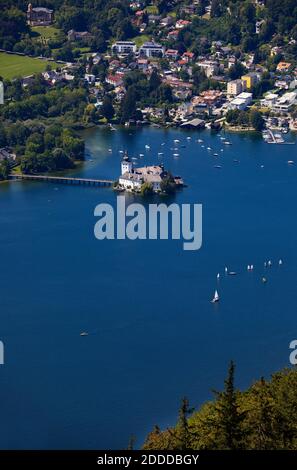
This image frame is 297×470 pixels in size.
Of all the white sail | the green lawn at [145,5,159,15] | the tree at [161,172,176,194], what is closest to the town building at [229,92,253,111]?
the green lawn at [145,5,159,15]

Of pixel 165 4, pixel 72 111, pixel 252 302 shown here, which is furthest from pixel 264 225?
pixel 165 4

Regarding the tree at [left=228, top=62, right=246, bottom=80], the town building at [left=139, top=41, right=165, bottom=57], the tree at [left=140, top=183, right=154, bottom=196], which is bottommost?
the tree at [left=140, top=183, right=154, bottom=196]

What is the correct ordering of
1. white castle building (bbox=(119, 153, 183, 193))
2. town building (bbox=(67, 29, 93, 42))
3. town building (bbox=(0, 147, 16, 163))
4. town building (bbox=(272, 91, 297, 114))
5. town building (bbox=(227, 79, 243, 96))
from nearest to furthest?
white castle building (bbox=(119, 153, 183, 193))
town building (bbox=(0, 147, 16, 163))
town building (bbox=(272, 91, 297, 114))
town building (bbox=(227, 79, 243, 96))
town building (bbox=(67, 29, 93, 42))

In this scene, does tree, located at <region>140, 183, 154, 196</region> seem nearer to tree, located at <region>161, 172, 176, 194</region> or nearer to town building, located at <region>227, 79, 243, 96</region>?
tree, located at <region>161, 172, 176, 194</region>

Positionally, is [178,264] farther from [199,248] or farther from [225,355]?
[225,355]

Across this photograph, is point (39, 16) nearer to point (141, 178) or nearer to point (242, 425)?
point (141, 178)

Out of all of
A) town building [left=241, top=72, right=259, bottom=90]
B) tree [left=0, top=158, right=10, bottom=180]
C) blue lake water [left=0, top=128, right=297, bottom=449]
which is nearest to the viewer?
blue lake water [left=0, top=128, right=297, bottom=449]

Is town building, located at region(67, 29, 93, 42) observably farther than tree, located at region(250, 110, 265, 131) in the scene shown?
Yes
